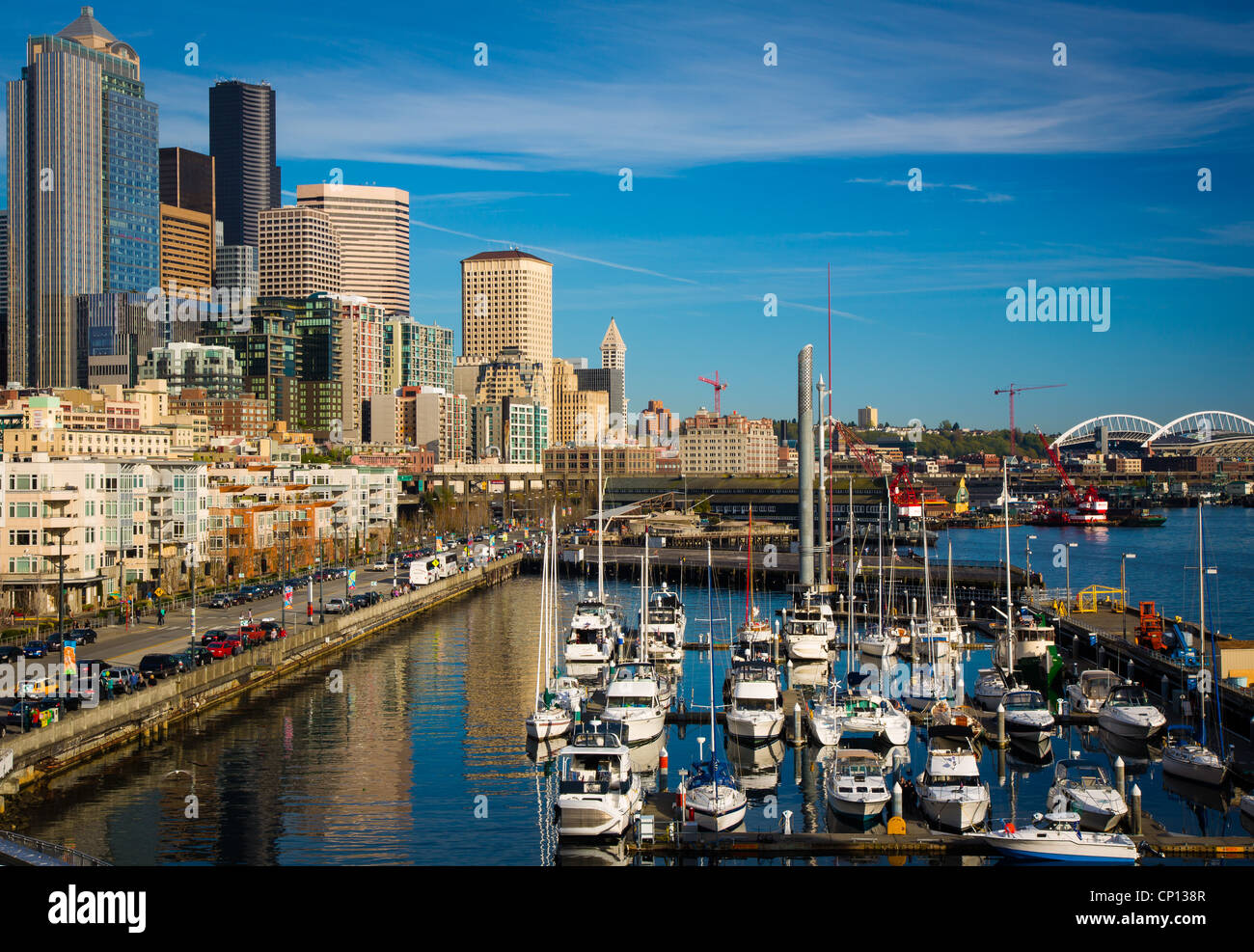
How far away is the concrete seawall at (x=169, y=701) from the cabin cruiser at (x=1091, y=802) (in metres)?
19.1

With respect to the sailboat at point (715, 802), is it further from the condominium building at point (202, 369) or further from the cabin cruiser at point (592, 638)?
the condominium building at point (202, 369)

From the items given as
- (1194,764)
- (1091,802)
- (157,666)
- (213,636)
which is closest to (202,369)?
(213,636)

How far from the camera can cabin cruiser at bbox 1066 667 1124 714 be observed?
3195cm

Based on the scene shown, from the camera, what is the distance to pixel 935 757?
22.7 metres

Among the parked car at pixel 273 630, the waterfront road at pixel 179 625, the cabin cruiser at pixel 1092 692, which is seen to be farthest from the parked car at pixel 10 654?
the cabin cruiser at pixel 1092 692

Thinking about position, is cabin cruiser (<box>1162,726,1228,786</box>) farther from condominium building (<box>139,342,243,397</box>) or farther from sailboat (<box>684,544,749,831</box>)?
condominium building (<box>139,342,243,397</box>)

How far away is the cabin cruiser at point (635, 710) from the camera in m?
29.2

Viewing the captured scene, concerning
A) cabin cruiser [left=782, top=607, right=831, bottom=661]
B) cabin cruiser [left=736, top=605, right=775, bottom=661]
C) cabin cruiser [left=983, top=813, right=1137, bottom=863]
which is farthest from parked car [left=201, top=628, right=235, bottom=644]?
cabin cruiser [left=983, top=813, right=1137, bottom=863]

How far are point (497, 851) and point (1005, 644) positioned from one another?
23.8 meters

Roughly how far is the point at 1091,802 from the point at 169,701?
22.5 metres

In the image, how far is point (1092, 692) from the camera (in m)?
32.3

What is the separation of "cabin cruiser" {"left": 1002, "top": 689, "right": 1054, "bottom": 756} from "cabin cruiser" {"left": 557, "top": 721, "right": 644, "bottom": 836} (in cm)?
1066
